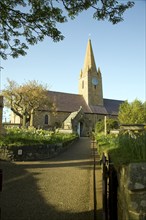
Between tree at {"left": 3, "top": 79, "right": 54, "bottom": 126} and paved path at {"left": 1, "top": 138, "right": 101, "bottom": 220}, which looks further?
tree at {"left": 3, "top": 79, "right": 54, "bottom": 126}

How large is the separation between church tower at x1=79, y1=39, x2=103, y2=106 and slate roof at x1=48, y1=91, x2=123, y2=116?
4.87 feet

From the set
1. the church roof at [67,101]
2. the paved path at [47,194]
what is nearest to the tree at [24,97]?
the church roof at [67,101]

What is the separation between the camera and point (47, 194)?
615cm

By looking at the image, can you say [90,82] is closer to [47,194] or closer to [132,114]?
[132,114]

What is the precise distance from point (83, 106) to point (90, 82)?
23.8ft

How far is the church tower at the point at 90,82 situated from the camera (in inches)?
2168

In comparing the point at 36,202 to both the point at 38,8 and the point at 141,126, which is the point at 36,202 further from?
the point at 141,126

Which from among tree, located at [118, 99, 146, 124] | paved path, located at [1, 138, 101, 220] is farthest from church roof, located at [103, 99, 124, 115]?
paved path, located at [1, 138, 101, 220]

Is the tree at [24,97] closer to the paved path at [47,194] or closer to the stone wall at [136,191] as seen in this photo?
the paved path at [47,194]

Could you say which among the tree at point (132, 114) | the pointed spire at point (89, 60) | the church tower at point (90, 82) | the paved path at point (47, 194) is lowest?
the paved path at point (47, 194)

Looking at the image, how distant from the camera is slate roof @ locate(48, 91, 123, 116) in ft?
166

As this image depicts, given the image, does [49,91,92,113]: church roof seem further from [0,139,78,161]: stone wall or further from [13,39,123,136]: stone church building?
[0,139,78,161]: stone wall

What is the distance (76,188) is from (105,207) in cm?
295

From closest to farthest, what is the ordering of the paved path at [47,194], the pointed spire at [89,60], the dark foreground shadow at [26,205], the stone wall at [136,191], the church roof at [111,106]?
the stone wall at [136,191] < the dark foreground shadow at [26,205] < the paved path at [47,194] < the church roof at [111,106] < the pointed spire at [89,60]
